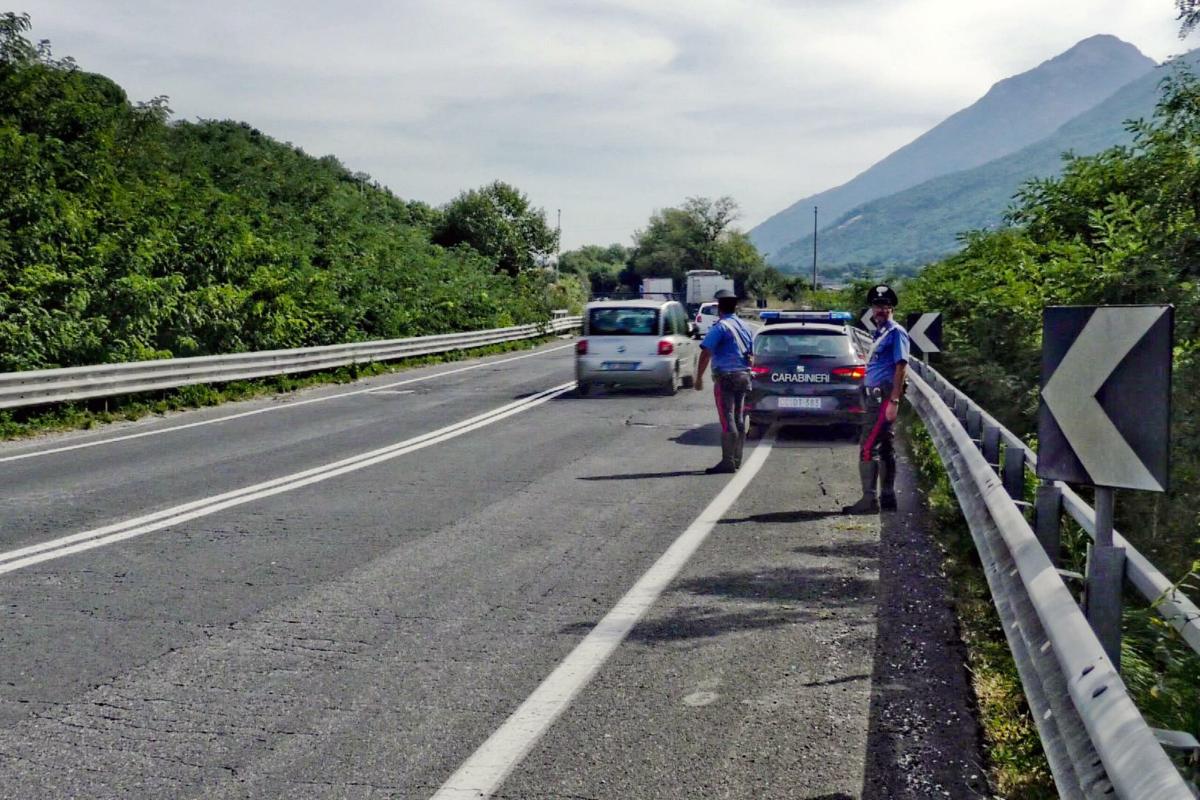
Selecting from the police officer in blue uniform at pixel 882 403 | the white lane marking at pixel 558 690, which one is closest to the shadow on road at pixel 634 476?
the police officer in blue uniform at pixel 882 403

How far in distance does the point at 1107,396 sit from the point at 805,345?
35.7 feet

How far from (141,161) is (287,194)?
458 inches

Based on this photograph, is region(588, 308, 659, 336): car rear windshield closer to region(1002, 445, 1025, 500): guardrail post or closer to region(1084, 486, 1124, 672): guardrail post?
region(1002, 445, 1025, 500): guardrail post

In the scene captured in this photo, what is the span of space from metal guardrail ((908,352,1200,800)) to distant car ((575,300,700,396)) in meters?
15.0

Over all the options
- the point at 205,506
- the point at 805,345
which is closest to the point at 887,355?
the point at 805,345

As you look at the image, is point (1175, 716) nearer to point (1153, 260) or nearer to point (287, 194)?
point (1153, 260)

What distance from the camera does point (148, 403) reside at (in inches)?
728

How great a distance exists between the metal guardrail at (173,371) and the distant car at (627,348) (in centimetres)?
620

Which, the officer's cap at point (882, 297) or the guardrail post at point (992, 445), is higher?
the officer's cap at point (882, 297)

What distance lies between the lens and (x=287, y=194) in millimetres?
48281

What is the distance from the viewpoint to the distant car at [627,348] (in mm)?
21094

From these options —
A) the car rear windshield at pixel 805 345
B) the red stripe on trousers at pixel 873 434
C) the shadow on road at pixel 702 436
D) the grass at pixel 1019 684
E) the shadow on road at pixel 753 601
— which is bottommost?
the shadow on road at pixel 702 436

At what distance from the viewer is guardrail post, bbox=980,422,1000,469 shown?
7988mm

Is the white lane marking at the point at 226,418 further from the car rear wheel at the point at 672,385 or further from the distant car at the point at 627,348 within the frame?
the car rear wheel at the point at 672,385
